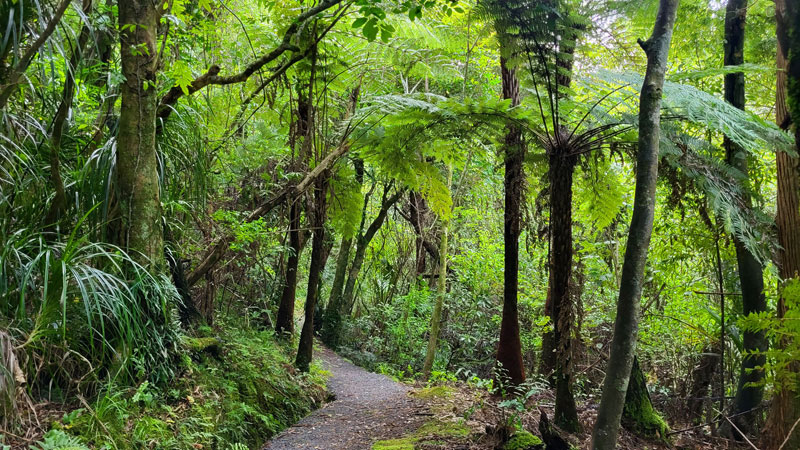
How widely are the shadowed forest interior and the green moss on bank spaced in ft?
0.09

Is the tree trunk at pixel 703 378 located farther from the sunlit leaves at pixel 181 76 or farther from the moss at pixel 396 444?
the sunlit leaves at pixel 181 76

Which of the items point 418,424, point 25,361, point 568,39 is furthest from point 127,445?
point 568,39

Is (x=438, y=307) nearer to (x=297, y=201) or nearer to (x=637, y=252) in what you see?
(x=297, y=201)

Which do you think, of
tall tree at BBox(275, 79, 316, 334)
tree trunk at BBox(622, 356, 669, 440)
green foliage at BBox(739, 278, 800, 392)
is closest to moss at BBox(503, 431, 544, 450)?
tree trunk at BBox(622, 356, 669, 440)

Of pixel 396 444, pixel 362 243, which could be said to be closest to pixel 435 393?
pixel 396 444

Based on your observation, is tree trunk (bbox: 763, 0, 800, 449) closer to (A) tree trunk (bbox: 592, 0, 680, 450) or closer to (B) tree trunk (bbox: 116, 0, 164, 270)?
(A) tree trunk (bbox: 592, 0, 680, 450)

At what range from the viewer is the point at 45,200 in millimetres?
3566

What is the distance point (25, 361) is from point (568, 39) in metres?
4.47

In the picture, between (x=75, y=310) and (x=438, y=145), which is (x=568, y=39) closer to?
(x=438, y=145)

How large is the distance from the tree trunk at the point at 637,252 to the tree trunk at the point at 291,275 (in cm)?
504

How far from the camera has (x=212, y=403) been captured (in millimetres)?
A: 4363

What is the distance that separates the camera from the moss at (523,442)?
367cm

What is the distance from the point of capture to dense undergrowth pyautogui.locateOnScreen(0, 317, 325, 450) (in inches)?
122

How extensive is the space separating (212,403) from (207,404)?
0.28 ft
